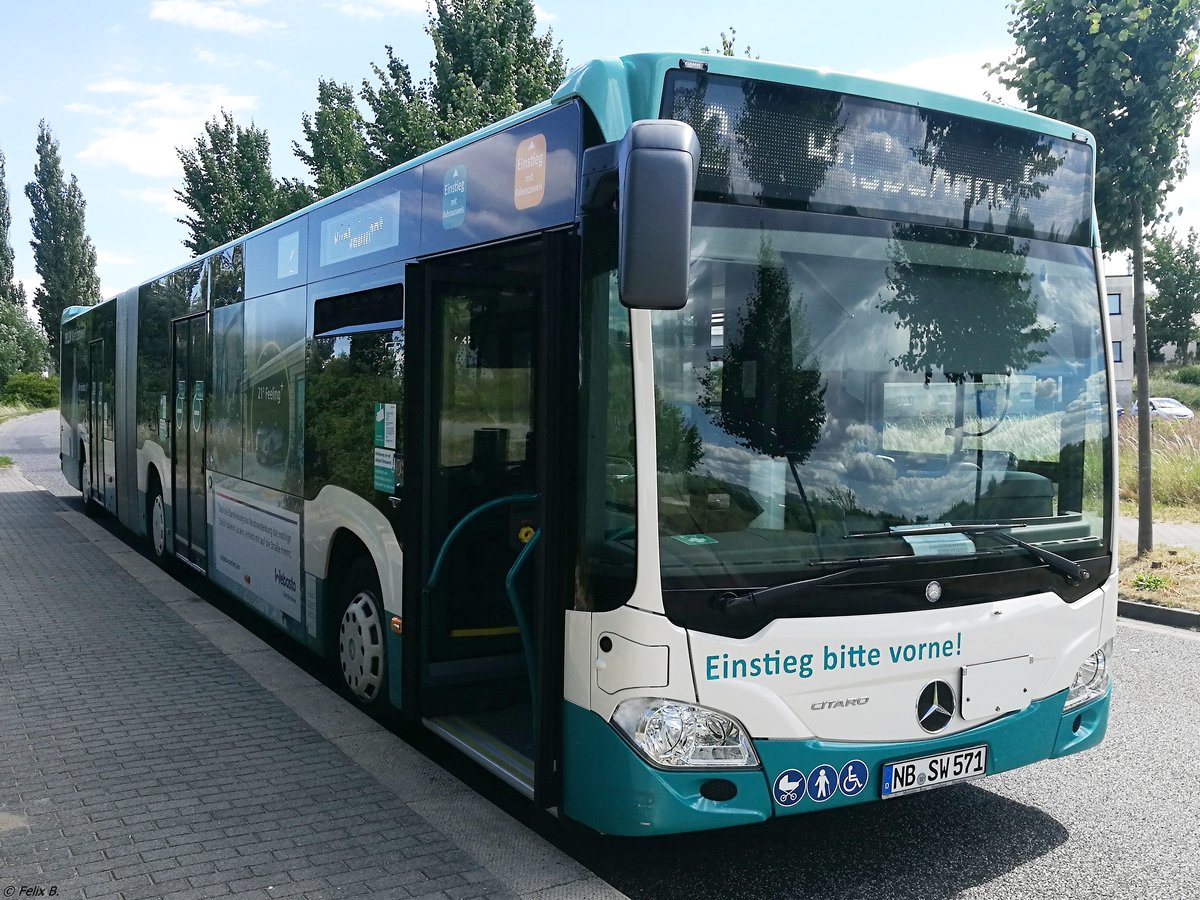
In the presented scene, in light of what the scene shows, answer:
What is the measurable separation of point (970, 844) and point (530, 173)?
10.6 feet

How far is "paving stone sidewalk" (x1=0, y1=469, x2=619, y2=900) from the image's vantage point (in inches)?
153

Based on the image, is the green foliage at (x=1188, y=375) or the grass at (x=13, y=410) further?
the grass at (x=13, y=410)

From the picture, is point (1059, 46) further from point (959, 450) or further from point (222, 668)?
point (222, 668)

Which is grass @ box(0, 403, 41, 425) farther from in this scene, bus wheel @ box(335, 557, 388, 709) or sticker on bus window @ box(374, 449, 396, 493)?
sticker on bus window @ box(374, 449, 396, 493)

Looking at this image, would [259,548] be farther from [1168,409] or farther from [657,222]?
[1168,409]

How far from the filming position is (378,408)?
571 centimetres

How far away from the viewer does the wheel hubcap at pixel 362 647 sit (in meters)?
5.73

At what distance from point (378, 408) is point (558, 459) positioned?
2052 mm

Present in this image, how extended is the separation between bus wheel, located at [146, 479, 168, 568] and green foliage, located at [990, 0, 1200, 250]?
9.40m

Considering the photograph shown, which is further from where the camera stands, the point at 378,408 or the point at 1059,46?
the point at 1059,46

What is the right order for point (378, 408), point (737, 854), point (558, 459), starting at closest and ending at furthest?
point (558, 459), point (737, 854), point (378, 408)

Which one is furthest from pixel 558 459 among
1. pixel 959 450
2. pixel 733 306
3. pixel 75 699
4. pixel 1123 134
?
pixel 1123 134

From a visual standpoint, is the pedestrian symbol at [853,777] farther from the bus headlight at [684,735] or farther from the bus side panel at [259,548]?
the bus side panel at [259,548]

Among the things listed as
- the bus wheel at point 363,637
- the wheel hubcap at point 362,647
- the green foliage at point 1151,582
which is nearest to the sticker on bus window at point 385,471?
the bus wheel at point 363,637
